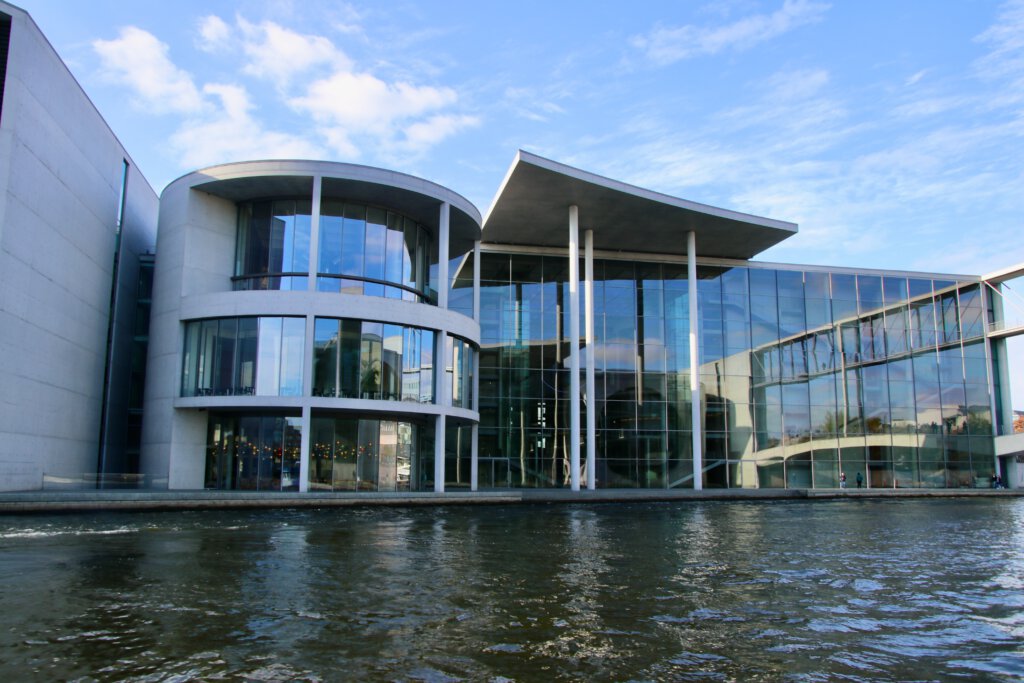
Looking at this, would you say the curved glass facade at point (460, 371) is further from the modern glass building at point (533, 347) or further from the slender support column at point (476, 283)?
the slender support column at point (476, 283)

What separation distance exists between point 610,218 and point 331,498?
19724mm

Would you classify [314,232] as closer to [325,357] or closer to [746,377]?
[325,357]

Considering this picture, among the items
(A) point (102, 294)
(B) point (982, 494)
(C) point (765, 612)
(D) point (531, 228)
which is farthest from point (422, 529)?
(B) point (982, 494)

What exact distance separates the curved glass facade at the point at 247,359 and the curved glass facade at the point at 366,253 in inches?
91.4

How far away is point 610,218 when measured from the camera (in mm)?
39062

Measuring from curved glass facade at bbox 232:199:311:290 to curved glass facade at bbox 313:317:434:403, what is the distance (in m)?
2.49

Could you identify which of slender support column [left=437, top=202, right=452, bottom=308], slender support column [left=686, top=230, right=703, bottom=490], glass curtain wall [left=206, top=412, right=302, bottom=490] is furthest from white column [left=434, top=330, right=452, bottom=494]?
slender support column [left=686, top=230, right=703, bottom=490]

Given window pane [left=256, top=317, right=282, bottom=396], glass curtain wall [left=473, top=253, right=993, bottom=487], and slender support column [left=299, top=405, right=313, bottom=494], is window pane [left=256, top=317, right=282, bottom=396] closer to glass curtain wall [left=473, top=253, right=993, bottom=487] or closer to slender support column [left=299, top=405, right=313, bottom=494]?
slender support column [left=299, top=405, right=313, bottom=494]

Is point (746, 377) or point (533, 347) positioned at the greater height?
point (533, 347)

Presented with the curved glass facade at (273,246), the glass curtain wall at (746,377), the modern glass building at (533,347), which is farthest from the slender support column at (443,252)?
the glass curtain wall at (746,377)

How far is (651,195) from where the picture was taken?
120ft

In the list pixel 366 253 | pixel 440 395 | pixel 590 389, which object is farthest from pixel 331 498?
pixel 590 389

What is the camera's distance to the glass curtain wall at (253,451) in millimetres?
29625

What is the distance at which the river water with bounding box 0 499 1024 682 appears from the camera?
7441 millimetres
